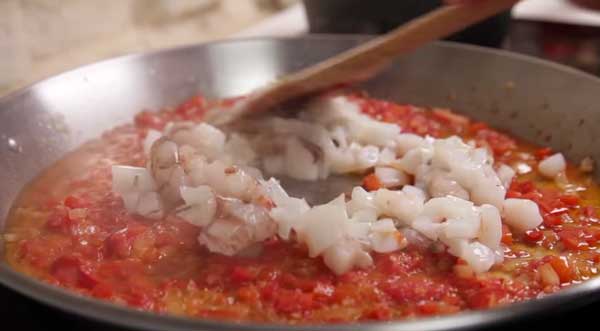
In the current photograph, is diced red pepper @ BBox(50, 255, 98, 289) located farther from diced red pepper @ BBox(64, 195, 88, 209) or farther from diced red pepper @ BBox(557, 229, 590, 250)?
diced red pepper @ BBox(557, 229, 590, 250)

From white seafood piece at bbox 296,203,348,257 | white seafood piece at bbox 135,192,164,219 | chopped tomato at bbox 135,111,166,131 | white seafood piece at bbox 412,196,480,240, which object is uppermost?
chopped tomato at bbox 135,111,166,131

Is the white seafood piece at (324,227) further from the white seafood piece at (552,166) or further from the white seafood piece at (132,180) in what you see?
the white seafood piece at (552,166)

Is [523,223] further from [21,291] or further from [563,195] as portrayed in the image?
[21,291]

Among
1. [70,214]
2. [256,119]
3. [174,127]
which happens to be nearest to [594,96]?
[256,119]

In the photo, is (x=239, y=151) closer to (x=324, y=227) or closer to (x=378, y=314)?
(x=324, y=227)

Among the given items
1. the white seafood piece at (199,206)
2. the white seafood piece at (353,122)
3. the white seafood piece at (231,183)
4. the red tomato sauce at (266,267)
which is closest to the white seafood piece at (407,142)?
the white seafood piece at (353,122)

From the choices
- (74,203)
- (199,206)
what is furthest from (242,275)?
(74,203)

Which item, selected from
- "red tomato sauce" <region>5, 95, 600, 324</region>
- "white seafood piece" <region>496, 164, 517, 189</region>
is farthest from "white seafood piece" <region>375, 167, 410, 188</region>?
"white seafood piece" <region>496, 164, 517, 189</region>
